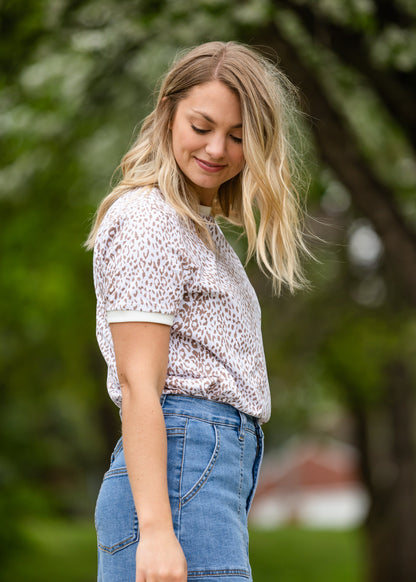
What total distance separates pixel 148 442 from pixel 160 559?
0.78 ft

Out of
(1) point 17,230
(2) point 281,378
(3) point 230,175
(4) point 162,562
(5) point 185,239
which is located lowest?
Answer: (4) point 162,562

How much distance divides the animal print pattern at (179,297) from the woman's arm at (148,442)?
6cm

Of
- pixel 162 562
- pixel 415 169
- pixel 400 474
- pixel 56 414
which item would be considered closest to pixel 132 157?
pixel 162 562

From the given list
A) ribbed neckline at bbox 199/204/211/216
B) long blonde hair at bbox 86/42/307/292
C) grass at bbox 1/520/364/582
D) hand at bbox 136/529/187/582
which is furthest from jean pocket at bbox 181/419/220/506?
grass at bbox 1/520/364/582

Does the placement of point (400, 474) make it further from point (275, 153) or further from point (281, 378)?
point (275, 153)

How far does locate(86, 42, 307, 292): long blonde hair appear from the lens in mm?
2131

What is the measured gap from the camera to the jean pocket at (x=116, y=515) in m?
1.91

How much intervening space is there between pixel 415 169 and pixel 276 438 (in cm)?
2534

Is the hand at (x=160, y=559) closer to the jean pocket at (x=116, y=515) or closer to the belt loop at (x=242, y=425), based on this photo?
the jean pocket at (x=116, y=515)

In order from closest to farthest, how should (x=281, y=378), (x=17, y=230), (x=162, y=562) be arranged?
1. (x=162, y=562)
2. (x=17, y=230)
3. (x=281, y=378)

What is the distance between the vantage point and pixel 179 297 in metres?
1.95

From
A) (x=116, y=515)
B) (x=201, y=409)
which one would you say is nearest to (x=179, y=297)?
(x=201, y=409)

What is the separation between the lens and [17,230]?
370 inches

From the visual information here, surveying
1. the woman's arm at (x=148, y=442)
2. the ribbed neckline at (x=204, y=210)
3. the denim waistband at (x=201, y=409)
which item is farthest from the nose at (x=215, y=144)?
the denim waistband at (x=201, y=409)
